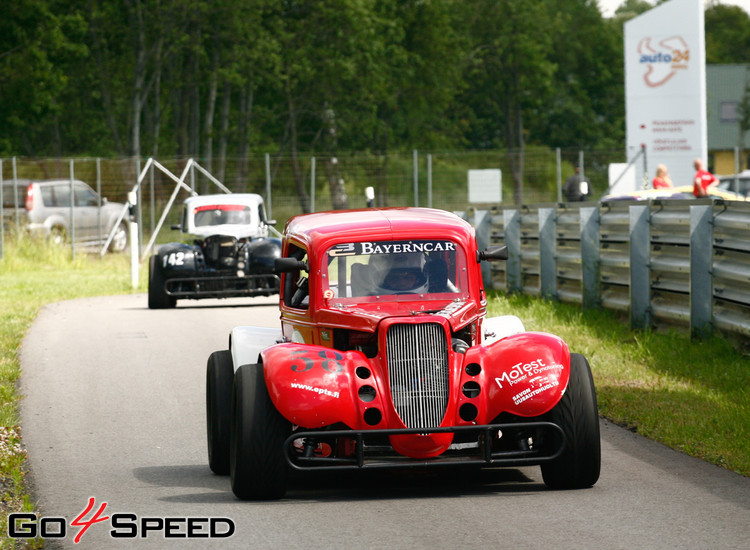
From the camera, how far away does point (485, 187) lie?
3647cm

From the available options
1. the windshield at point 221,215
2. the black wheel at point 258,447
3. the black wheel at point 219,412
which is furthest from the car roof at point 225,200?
the black wheel at point 258,447

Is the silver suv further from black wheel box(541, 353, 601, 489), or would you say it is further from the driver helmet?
black wheel box(541, 353, 601, 489)

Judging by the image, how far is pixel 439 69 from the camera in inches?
2589

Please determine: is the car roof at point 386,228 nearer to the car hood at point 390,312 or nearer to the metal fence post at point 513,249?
the car hood at point 390,312

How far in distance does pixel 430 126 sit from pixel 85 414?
59.0 meters

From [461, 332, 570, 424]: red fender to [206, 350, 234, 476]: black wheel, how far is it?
4.90ft

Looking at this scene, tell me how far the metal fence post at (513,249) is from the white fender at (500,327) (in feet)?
34.3

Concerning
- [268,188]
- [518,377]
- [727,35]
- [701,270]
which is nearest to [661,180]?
[701,270]

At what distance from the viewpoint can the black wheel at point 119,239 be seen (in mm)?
33594

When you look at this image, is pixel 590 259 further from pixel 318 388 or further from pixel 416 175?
pixel 416 175

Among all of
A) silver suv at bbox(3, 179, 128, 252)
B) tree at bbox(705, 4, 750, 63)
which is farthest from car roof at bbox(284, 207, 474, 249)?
tree at bbox(705, 4, 750, 63)

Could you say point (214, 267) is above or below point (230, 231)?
below

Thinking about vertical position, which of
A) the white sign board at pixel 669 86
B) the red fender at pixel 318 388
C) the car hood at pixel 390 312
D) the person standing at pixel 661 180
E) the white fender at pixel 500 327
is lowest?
the red fender at pixel 318 388

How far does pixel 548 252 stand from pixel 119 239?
18.3 meters
